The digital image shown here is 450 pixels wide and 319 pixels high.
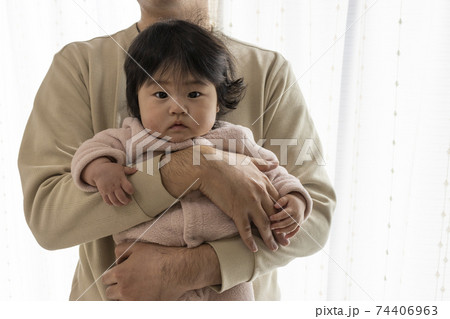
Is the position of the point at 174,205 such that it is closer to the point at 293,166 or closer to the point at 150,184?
the point at 150,184

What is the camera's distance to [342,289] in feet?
4.25

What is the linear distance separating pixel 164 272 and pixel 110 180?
0.17 metres

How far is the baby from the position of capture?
2.32ft

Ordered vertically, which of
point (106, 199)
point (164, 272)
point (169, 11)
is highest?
point (169, 11)

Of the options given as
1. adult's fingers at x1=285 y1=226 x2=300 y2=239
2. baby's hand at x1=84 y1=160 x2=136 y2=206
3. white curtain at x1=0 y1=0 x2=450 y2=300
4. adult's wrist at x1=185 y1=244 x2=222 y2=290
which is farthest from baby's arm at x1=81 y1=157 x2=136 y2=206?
white curtain at x1=0 y1=0 x2=450 y2=300

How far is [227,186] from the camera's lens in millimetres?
729

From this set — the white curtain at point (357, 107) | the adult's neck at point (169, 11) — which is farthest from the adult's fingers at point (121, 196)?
the white curtain at point (357, 107)

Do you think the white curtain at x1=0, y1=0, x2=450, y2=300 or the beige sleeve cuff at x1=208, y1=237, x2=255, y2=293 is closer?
the beige sleeve cuff at x1=208, y1=237, x2=255, y2=293

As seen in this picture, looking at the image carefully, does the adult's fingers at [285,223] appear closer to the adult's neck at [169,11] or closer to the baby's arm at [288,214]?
the baby's arm at [288,214]

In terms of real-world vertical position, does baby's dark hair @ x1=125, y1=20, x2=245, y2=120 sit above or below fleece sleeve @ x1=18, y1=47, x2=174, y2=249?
above

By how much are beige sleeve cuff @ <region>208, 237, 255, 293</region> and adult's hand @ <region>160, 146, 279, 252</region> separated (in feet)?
0.06

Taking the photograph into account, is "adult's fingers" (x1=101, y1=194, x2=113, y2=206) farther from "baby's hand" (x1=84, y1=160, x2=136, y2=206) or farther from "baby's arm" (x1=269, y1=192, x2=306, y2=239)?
"baby's arm" (x1=269, y1=192, x2=306, y2=239)

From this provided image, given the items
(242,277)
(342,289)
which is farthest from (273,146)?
(342,289)

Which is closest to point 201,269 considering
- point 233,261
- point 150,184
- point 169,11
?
point 233,261
